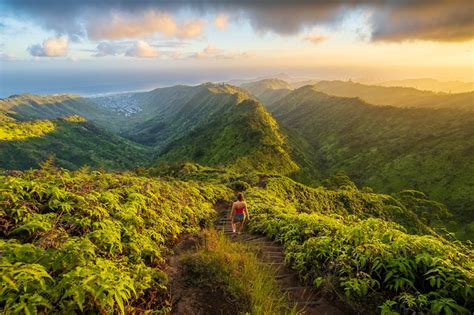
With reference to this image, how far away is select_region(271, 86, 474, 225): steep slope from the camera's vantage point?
233ft

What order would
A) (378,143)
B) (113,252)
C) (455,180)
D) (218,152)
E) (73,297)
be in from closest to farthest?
(73,297) < (113,252) < (455,180) < (218,152) < (378,143)

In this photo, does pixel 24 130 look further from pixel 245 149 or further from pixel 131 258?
pixel 131 258

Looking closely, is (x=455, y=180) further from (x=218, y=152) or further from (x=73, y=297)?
(x=73, y=297)

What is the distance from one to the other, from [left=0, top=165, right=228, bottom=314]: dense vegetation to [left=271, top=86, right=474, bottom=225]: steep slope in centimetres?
6805

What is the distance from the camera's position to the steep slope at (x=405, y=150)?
7115cm

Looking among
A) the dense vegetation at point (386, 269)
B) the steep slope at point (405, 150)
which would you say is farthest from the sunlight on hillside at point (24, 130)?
the dense vegetation at point (386, 269)

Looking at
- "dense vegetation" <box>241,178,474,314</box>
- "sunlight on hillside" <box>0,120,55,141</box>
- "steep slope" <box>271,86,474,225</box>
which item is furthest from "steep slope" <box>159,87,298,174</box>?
"sunlight on hillside" <box>0,120,55,141</box>

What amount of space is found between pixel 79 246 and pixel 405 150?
345 ft

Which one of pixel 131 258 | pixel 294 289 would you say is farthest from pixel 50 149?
pixel 294 289

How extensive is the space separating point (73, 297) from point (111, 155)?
659 feet

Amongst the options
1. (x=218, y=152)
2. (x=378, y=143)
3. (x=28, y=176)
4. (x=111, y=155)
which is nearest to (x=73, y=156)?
(x=111, y=155)

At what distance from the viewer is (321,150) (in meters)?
131

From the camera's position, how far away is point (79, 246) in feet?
20.5

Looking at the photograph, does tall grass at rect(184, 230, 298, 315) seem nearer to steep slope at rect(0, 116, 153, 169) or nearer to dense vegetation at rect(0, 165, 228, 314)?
dense vegetation at rect(0, 165, 228, 314)
